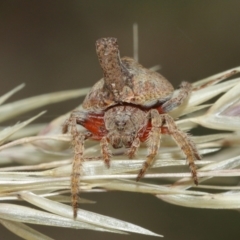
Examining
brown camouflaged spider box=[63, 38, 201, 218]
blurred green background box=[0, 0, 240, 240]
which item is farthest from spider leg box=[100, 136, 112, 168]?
blurred green background box=[0, 0, 240, 240]

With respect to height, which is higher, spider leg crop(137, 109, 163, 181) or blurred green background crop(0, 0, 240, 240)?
blurred green background crop(0, 0, 240, 240)

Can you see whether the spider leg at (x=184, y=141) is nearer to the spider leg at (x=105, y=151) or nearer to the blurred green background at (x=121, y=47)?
the spider leg at (x=105, y=151)

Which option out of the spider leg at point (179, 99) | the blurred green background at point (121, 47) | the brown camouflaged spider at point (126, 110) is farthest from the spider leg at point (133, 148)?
the blurred green background at point (121, 47)

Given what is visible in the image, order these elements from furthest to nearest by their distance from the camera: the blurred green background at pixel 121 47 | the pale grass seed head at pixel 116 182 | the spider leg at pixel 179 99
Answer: the blurred green background at pixel 121 47 < the spider leg at pixel 179 99 < the pale grass seed head at pixel 116 182

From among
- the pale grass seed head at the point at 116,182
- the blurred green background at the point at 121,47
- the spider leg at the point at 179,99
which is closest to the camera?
the pale grass seed head at the point at 116,182

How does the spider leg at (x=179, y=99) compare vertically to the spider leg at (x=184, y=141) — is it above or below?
above

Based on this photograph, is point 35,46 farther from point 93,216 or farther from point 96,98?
point 93,216

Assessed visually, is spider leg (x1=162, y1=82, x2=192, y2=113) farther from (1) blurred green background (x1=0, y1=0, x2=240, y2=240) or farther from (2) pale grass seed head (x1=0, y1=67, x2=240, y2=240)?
(1) blurred green background (x1=0, y1=0, x2=240, y2=240)

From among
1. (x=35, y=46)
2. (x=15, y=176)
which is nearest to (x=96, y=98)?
(x=15, y=176)
